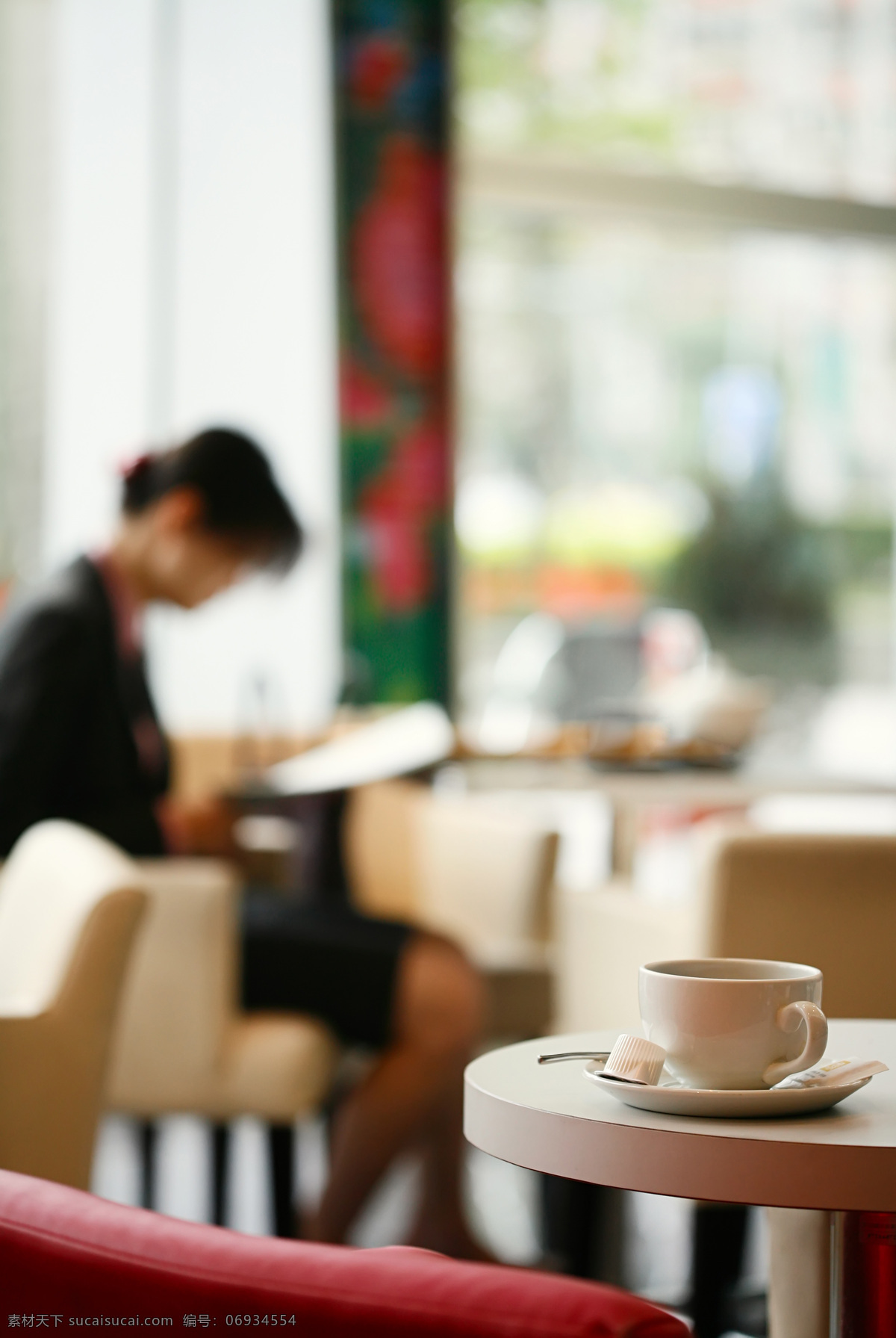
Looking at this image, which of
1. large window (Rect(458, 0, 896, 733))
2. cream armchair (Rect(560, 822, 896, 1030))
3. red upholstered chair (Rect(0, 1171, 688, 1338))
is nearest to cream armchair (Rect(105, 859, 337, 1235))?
cream armchair (Rect(560, 822, 896, 1030))

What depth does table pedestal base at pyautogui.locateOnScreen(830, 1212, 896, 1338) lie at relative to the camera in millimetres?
844

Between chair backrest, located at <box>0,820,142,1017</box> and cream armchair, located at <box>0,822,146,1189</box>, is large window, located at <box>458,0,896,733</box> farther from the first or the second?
cream armchair, located at <box>0,822,146,1189</box>

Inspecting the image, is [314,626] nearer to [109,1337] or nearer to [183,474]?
[183,474]

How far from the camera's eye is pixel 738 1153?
2.57ft

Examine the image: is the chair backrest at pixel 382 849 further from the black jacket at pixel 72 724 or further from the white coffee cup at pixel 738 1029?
the white coffee cup at pixel 738 1029

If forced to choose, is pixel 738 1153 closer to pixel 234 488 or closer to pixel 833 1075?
pixel 833 1075

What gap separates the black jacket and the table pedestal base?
4.62 ft

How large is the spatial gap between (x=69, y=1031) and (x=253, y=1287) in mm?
861

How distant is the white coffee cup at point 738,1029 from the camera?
0.85m

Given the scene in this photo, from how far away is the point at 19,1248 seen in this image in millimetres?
571

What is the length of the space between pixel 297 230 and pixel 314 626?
1102 millimetres

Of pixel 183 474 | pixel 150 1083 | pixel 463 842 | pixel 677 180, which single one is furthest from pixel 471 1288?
pixel 677 180

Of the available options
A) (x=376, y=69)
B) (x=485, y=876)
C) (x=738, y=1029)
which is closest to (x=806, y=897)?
(x=738, y=1029)

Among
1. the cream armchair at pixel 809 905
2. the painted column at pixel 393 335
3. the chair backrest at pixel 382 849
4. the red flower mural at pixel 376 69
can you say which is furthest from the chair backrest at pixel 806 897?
the red flower mural at pixel 376 69
